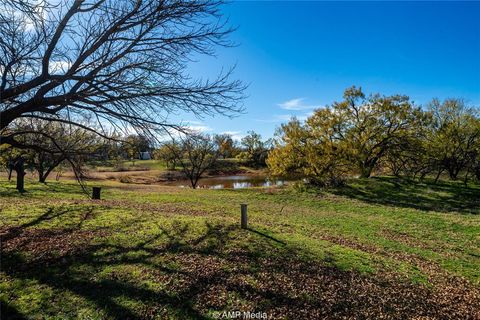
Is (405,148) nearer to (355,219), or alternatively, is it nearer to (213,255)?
(355,219)

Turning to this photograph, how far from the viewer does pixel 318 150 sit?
79.1 feet

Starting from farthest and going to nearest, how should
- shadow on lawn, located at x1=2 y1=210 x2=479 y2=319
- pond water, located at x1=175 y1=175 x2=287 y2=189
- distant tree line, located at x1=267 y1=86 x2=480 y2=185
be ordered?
pond water, located at x1=175 y1=175 x2=287 y2=189 → distant tree line, located at x1=267 y1=86 x2=480 y2=185 → shadow on lawn, located at x1=2 y1=210 x2=479 y2=319

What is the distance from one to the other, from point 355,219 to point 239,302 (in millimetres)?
10683

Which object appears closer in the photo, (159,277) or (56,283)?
(56,283)

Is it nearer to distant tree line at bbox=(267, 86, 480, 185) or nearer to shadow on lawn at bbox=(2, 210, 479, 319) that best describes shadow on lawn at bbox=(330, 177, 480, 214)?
distant tree line at bbox=(267, 86, 480, 185)

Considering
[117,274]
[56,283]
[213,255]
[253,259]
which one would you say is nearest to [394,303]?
[253,259]

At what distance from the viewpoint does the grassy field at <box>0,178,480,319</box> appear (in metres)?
4.76

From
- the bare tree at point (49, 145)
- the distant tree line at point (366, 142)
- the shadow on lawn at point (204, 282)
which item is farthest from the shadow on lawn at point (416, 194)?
the bare tree at point (49, 145)

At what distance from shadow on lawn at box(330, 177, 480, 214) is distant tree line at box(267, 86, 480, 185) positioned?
1.48 meters

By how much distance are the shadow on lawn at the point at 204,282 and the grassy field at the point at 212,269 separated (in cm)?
2

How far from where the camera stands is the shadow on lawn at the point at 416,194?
1843cm

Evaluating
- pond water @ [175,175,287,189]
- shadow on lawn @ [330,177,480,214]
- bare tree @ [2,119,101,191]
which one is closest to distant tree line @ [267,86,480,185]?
shadow on lawn @ [330,177,480,214]

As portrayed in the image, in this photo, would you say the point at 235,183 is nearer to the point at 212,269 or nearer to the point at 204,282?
the point at 212,269

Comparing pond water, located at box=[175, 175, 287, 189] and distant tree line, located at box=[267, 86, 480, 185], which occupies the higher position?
distant tree line, located at box=[267, 86, 480, 185]
